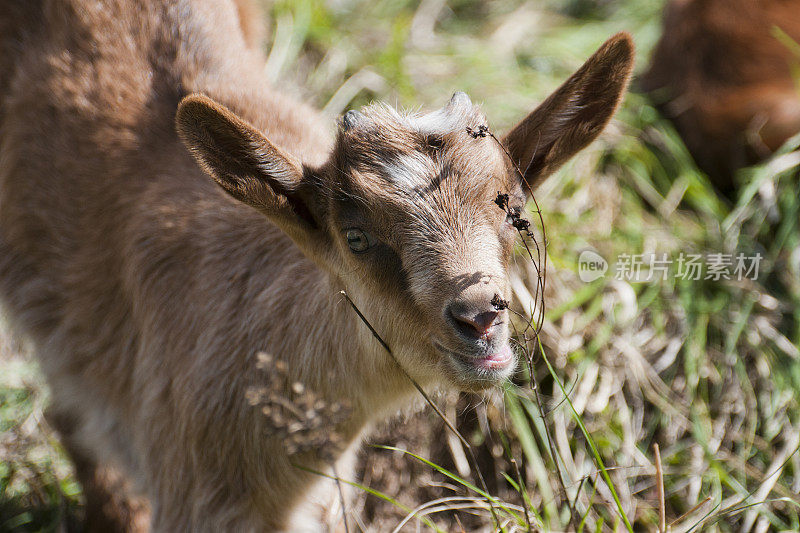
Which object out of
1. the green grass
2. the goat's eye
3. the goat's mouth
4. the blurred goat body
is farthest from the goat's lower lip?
the blurred goat body

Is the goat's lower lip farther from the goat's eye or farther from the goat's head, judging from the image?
the goat's eye

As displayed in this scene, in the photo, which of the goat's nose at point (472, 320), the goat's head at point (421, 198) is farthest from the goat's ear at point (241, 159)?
the goat's nose at point (472, 320)

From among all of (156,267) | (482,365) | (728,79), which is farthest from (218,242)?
(728,79)

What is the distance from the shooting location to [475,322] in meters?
2.28

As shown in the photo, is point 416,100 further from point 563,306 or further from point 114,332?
point 114,332

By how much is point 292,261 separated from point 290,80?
275 cm

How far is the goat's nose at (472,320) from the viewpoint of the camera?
2.28 meters

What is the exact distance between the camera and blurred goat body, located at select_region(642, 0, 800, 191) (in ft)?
16.3

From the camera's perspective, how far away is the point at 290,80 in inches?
220

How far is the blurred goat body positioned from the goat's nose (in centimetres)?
328

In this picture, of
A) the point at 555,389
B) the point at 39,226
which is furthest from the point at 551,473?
the point at 39,226

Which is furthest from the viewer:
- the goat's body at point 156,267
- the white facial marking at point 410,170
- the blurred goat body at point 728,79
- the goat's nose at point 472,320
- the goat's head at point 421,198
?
the blurred goat body at point 728,79

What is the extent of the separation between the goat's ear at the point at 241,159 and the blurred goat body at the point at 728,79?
10.8 feet

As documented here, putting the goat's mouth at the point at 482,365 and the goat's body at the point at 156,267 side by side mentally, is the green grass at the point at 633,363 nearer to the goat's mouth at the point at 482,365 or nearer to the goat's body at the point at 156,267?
the goat's body at the point at 156,267
